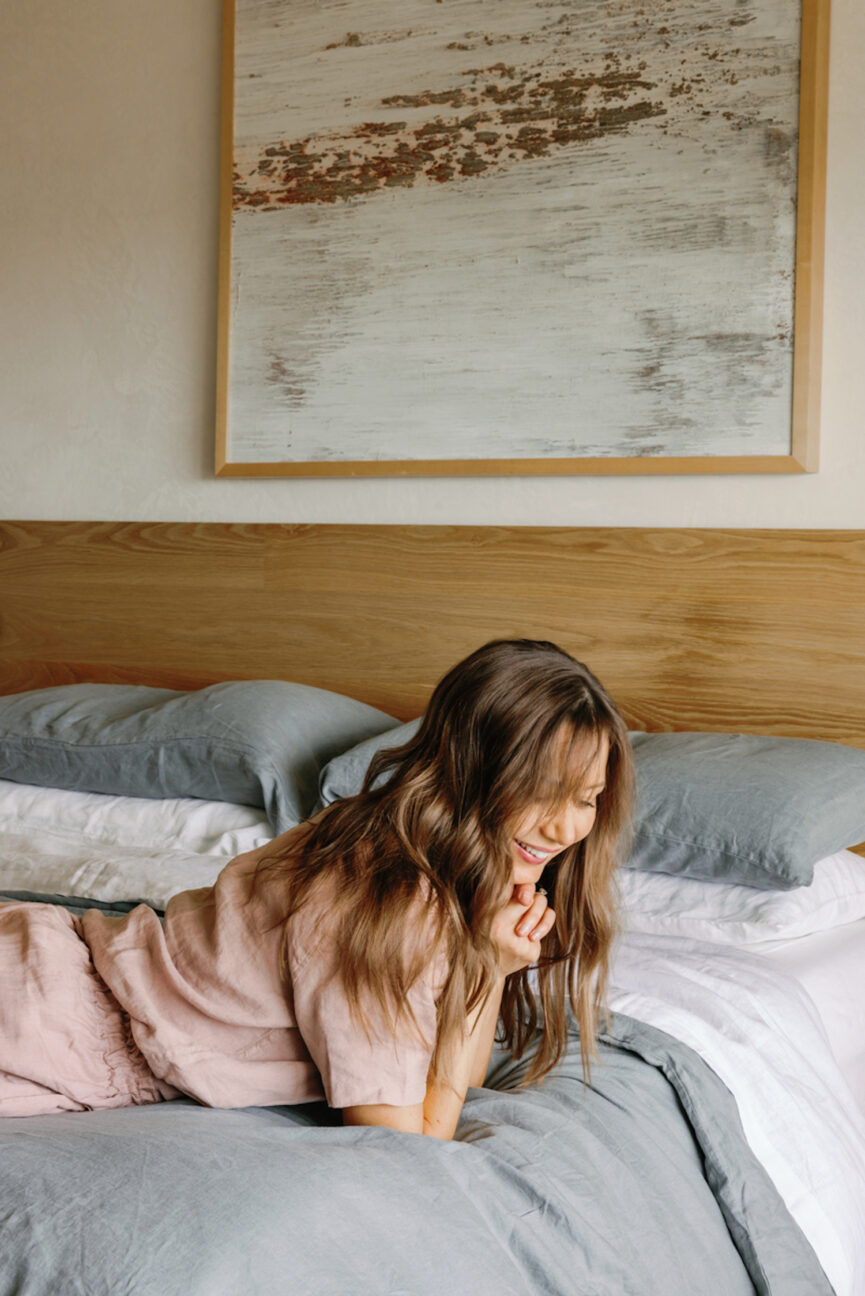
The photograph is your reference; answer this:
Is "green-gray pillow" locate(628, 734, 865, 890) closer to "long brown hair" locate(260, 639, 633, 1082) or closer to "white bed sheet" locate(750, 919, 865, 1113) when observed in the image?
"white bed sheet" locate(750, 919, 865, 1113)

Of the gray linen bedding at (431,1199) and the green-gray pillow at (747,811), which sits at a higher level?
the green-gray pillow at (747,811)

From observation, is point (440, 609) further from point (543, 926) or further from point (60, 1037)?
point (60, 1037)

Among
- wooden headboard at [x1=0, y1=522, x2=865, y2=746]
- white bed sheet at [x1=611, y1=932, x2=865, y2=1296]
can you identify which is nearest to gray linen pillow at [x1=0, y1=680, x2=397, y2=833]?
wooden headboard at [x1=0, y1=522, x2=865, y2=746]

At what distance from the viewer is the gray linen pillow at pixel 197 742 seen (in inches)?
81.1

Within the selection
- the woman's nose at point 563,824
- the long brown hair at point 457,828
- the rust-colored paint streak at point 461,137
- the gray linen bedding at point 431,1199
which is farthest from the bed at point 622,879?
the rust-colored paint streak at point 461,137

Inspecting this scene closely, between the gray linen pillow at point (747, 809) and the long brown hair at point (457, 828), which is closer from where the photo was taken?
the long brown hair at point (457, 828)

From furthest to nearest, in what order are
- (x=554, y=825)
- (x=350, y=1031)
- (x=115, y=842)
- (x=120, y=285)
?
1. (x=120, y=285)
2. (x=115, y=842)
3. (x=554, y=825)
4. (x=350, y=1031)

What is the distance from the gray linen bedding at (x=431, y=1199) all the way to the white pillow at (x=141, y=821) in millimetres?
896

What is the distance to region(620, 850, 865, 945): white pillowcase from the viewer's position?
5.36 ft

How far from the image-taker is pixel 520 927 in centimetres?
110

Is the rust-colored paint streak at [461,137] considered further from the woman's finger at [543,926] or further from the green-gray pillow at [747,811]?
the woman's finger at [543,926]

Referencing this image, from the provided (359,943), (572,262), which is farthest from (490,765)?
(572,262)

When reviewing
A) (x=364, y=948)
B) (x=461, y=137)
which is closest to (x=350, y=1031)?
(x=364, y=948)

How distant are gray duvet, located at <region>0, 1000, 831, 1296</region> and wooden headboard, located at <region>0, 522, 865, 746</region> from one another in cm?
105
